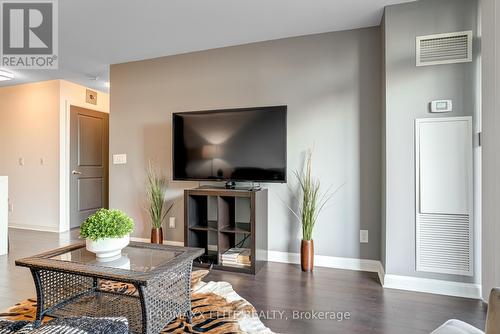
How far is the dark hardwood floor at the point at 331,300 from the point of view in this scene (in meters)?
1.88

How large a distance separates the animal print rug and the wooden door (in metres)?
2.99

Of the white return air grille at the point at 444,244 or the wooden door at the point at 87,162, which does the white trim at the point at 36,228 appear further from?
the white return air grille at the point at 444,244

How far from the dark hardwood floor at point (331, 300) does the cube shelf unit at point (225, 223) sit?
0.22m

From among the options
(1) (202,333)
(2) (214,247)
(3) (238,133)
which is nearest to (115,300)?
(1) (202,333)

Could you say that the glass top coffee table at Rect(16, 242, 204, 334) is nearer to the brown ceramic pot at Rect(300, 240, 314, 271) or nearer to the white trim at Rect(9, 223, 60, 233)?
the brown ceramic pot at Rect(300, 240, 314, 271)

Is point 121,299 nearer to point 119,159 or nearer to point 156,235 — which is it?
point 156,235

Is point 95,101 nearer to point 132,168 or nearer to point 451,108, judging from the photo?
point 132,168

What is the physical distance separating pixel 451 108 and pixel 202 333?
2482 mm

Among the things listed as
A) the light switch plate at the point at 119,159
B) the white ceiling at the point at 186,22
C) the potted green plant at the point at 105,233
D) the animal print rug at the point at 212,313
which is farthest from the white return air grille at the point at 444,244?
the light switch plate at the point at 119,159

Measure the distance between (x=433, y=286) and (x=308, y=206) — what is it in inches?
47.2

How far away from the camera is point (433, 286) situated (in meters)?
2.37

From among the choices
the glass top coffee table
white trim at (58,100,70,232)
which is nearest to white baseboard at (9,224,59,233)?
white trim at (58,100,70,232)

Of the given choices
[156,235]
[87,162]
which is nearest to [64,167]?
[87,162]

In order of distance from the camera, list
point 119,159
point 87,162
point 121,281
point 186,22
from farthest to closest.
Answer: point 87,162
point 119,159
point 186,22
point 121,281
